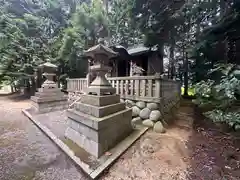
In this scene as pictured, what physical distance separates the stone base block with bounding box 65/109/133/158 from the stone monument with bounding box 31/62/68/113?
3063mm

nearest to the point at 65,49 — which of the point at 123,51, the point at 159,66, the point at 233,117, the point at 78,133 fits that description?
the point at 123,51

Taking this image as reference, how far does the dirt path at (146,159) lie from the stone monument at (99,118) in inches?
16.1

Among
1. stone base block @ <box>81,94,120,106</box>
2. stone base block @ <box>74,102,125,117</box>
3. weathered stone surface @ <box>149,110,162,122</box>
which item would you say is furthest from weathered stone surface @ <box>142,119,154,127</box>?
stone base block @ <box>81,94,120,106</box>

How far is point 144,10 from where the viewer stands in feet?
25.2

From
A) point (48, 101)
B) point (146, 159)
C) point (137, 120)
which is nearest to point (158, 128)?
point (137, 120)

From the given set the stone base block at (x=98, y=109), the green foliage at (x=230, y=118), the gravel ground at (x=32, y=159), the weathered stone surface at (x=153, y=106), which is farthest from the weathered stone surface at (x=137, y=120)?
the gravel ground at (x=32, y=159)

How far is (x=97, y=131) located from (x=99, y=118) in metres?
0.25

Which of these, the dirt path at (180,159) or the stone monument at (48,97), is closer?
the dirt path at (180,159)

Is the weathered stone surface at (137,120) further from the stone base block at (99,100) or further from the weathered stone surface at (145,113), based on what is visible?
the stone base block at (99,100)

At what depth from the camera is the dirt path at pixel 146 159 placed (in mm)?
2068

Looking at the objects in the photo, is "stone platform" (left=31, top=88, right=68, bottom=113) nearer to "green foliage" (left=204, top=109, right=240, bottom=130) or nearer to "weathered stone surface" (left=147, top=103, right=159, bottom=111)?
"weathered stone surface" (left=147, top=103, right=159, bottom=111)

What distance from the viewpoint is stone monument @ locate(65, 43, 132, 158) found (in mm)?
2496

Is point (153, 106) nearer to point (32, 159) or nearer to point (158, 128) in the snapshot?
point (158, 128)

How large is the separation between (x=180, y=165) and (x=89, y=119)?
1.86m
